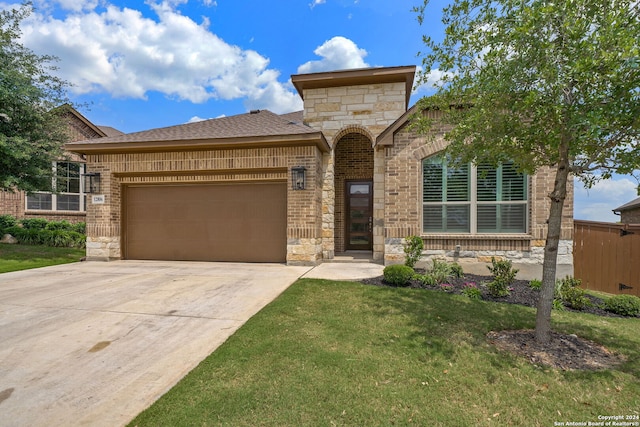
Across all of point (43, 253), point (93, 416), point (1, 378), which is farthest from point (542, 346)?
point (43, 253)

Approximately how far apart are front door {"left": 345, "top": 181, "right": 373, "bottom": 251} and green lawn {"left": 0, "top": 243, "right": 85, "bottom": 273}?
8.90m

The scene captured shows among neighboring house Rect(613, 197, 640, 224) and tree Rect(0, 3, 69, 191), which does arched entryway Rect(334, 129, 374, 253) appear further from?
neighboring house Rect(613, 197, 640, 224)

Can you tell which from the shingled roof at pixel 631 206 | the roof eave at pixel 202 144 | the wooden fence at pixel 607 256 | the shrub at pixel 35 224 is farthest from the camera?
the shingled roof at pixel 631 206

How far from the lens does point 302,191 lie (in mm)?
8344

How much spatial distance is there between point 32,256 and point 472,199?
13205 millimetres

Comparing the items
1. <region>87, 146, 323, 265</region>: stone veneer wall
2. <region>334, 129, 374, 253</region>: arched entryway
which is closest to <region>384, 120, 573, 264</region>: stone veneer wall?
<region>87, 146, 323, 265</region>: stone veneer wall

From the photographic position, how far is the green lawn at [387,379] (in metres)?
2.40

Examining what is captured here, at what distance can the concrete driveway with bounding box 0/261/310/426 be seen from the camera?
2.54m

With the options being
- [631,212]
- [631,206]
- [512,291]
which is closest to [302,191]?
[512,291]

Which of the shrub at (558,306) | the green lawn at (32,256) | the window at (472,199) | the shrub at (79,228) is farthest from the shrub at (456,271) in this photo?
the shrub at (79,228)

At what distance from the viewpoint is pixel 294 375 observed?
291 cm

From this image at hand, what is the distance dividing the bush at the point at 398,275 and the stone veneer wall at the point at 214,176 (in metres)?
2.61

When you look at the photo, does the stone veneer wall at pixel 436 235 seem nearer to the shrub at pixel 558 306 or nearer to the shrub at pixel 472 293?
the shrub at pixel 472 293

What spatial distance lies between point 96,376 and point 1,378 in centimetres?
86
